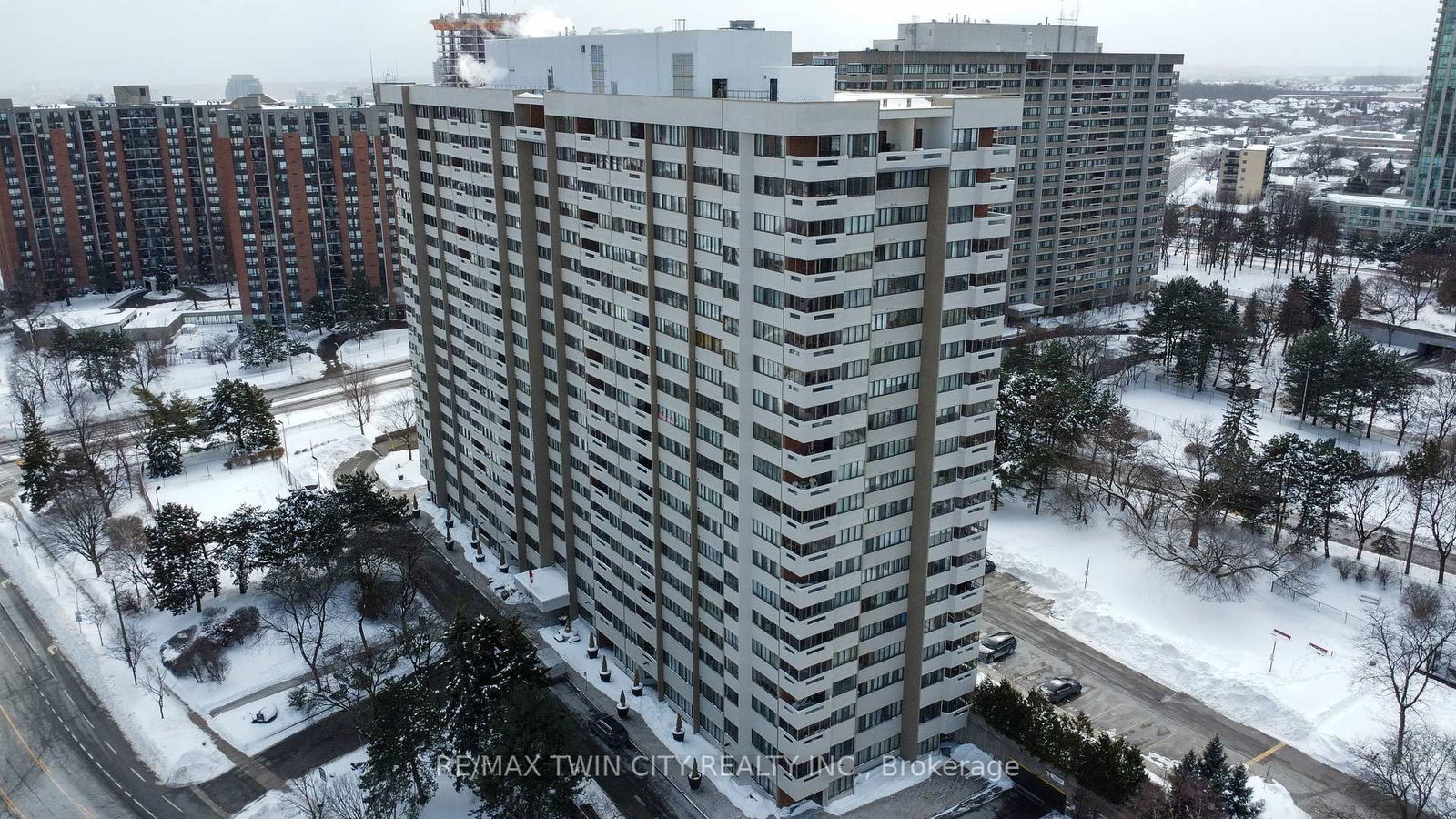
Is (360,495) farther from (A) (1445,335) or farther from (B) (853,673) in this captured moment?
(A) (1445,335)

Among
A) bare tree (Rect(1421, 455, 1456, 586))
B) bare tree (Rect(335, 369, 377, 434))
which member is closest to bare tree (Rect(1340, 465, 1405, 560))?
bare tree (Rect(1421, 455, 1456, 586))

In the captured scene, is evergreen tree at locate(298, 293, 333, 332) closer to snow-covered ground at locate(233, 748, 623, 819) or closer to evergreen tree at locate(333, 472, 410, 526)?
evergreen tree at locate(333, 472, 410, 526)

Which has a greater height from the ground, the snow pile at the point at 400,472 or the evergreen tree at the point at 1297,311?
the evergreen tree at the point at 1297,311

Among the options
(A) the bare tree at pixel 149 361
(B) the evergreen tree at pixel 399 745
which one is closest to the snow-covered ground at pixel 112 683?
(B) the evergreen tree at pixel 399 745

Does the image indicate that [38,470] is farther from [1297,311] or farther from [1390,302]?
[1390,302]

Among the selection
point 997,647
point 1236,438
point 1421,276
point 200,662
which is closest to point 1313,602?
point 1236,438

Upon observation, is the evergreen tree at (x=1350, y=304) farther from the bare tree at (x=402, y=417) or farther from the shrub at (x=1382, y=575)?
the bare tree at (x=402, y=417)
